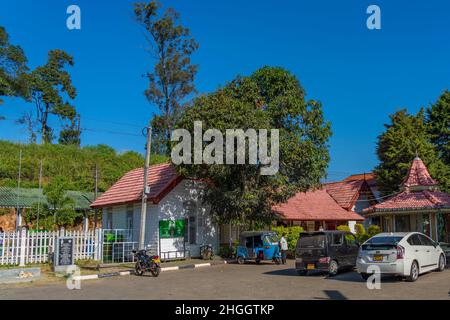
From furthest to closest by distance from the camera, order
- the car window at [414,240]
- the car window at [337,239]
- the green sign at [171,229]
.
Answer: the green sign at [171,229] → the car window at [337,239] → the car window at [414,240]

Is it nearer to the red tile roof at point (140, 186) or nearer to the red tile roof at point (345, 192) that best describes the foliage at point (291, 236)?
the red tile roof at point (140, 186)

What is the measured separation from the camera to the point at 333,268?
16.7 m

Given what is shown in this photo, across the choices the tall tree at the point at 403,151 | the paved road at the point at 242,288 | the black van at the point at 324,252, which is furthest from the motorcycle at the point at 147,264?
the tall tree at the point at 403,151

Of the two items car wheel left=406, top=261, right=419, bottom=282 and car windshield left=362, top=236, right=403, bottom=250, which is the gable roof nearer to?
car windshield left=362, top=236, right=403, bottom=250

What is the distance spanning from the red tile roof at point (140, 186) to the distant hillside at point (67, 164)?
1316 cm

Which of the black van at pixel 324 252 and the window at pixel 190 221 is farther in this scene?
the window at pixel 190 221

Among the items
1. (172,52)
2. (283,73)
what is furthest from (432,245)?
(172,52)

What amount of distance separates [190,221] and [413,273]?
14.9 metres

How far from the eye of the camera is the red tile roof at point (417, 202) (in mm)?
23016

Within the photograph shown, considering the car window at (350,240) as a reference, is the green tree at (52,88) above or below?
above

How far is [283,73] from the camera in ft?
86.5

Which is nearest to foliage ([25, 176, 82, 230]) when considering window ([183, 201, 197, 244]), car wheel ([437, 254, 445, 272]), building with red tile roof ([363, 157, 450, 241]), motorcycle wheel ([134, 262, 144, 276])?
window ([183, 201, 197, 244])

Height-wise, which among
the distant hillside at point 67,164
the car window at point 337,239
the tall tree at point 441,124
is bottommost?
the car window at point 337,239

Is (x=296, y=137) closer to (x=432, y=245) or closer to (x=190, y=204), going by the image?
(x=190, y=204)
